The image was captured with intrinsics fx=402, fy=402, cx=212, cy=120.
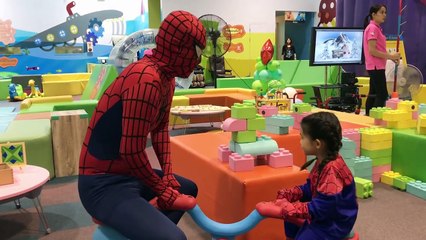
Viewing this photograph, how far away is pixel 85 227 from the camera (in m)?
2.72

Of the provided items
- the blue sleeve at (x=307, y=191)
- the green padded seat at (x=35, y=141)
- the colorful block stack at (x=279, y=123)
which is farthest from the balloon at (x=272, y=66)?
the blue sleeve at (x=307, y=191)

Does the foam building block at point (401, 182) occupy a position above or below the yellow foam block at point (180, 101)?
below

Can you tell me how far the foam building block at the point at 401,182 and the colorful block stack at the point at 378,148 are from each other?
19 centimetres

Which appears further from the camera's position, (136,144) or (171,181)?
(171,181)

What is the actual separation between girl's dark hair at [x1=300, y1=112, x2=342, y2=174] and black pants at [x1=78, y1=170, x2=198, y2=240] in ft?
2.24

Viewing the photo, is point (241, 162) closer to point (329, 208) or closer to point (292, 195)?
point (292, 195)

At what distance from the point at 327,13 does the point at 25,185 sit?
11.7 metres

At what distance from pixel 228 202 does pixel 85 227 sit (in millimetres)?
1096

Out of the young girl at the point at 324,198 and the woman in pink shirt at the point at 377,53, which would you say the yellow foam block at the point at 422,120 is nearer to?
the woman in pink shirt at the point at 377,53

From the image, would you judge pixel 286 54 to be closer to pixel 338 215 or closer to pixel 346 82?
pixel 346 82

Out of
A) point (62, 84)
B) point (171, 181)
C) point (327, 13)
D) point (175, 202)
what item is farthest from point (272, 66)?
point (327, 13)

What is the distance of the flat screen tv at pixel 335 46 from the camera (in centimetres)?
629

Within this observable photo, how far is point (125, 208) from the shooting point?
4.92 feet

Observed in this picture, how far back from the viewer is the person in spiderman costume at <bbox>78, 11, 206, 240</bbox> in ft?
4.85
